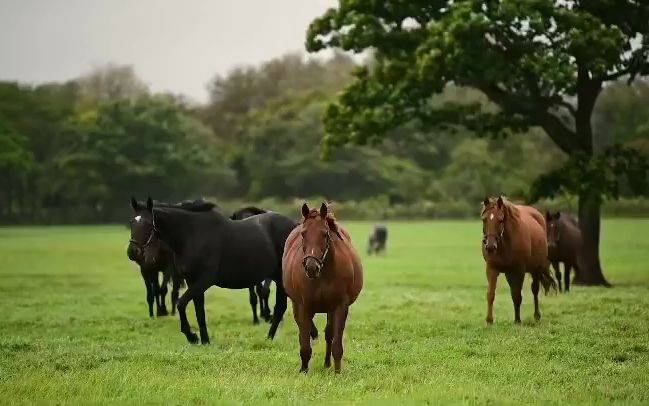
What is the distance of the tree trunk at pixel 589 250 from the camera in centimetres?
2494

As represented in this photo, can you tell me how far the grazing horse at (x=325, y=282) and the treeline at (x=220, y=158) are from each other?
56242 millimetres

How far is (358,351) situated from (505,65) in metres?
12.9

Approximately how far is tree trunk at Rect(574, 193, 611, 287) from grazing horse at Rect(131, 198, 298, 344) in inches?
503

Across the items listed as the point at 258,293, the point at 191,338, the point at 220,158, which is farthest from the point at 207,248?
the point at 220,158

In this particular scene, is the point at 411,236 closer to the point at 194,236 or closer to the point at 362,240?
the point at 362,240

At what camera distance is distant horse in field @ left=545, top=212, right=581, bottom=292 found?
2258cm

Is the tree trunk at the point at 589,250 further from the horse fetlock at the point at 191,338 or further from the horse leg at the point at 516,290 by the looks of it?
the horse fetlock at the point at 191,338

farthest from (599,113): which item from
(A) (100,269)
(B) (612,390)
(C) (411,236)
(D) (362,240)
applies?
(B) (612,390)

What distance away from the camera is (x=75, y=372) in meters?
10.3

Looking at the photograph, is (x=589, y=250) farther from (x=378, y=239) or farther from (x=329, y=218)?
(x=378, y=239)

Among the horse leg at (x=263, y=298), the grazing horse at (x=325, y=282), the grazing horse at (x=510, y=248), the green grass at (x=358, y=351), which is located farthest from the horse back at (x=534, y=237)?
the grazing horse at (x=325, y=282)

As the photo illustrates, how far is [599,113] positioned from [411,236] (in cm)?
2735

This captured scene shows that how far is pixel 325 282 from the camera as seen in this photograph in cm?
1029

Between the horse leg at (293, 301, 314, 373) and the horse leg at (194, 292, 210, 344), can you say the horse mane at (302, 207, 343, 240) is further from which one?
the horse leg at (194, 292, 210, 344)
